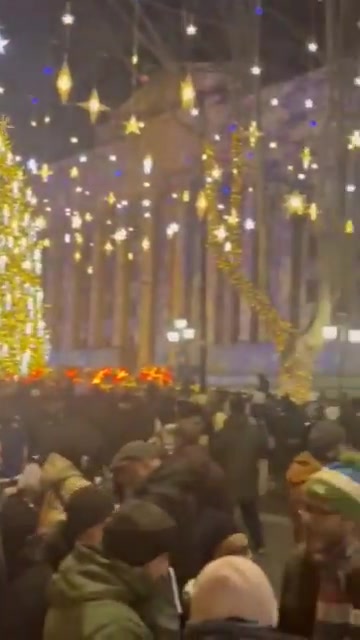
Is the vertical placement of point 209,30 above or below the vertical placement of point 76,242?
above

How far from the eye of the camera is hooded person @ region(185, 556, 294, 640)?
309cm

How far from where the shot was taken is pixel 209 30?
30.6 m

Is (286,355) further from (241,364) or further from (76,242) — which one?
(76,242)

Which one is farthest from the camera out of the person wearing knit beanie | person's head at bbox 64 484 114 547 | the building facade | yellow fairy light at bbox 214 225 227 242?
the building facade

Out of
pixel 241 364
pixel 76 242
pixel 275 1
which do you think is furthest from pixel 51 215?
pixel 275 1

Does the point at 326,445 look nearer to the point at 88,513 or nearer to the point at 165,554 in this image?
the point at 88,513

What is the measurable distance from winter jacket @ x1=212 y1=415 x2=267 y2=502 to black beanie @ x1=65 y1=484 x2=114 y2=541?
20.0 feet

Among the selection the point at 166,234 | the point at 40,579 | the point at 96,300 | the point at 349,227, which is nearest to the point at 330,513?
the point at 40,579

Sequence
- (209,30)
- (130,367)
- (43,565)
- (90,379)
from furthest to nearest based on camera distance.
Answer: (130,367) < (209,30) < (90,379) < (43,565)

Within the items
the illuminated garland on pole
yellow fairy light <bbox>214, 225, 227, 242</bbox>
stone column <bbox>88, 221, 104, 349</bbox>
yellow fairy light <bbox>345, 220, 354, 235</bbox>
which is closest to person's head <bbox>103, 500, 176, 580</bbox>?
the illuminated garland on pole

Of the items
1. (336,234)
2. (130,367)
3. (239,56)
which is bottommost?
(130,367)

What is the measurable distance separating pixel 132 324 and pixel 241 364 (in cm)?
966

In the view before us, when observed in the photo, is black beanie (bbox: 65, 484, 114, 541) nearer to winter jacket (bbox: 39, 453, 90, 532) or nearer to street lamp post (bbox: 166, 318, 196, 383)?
winter jacket (bbox: 39, 453, 90, 532)

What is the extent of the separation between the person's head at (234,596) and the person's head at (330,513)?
0.38m
